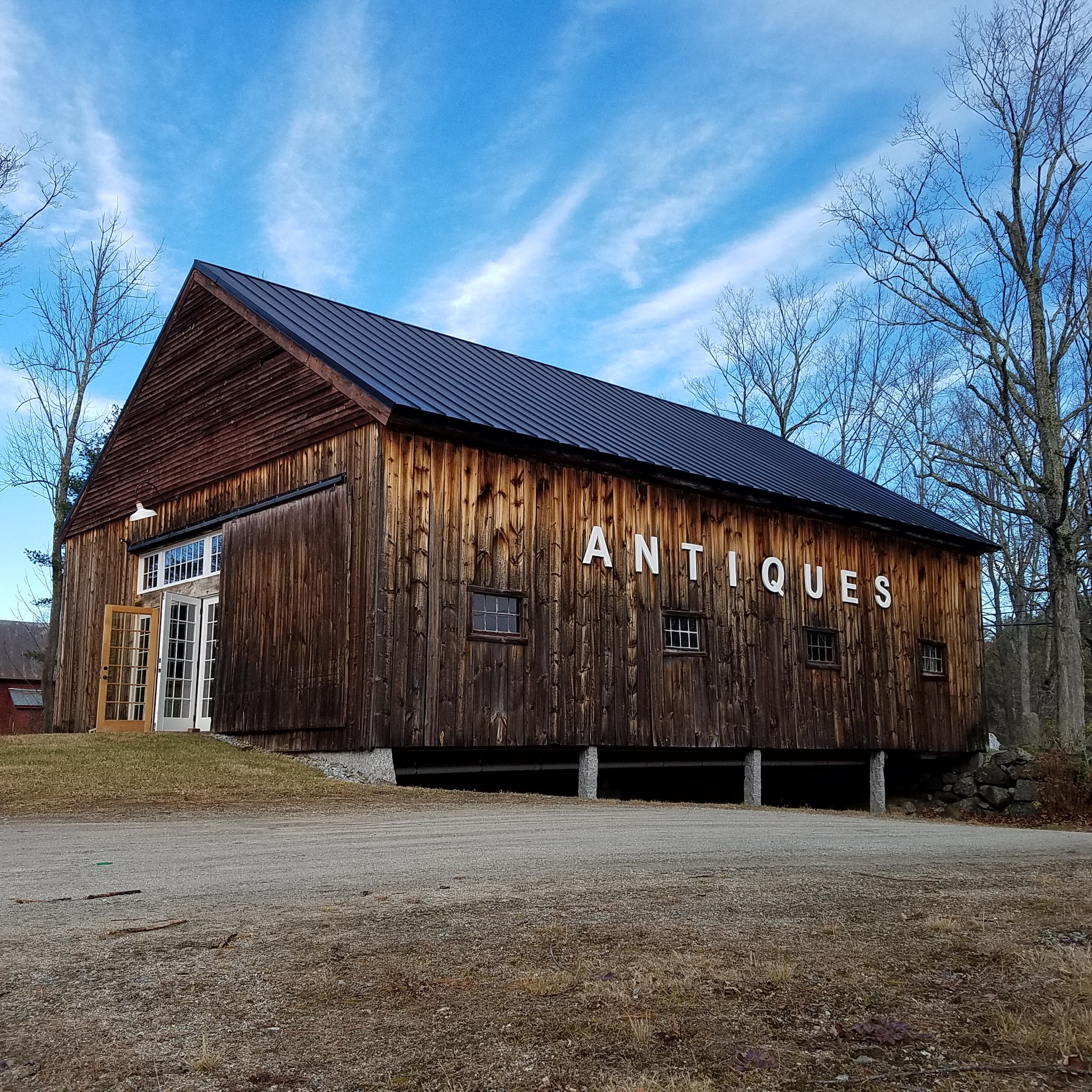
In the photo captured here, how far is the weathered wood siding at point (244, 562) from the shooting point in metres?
13.1

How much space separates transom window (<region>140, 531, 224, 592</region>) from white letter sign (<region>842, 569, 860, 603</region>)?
10.7m

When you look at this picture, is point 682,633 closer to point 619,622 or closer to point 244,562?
point 619,622

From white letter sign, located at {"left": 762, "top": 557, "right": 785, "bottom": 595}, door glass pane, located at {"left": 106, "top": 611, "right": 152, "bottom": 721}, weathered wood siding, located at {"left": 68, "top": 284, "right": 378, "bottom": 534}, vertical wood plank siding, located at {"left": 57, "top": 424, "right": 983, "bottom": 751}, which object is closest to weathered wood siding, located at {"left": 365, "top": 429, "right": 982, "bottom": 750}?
vertical wood plank siding, located at {"left": 57, "top": 424, "right": 983, "bottom": 751}

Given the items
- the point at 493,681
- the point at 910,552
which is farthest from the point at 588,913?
the point at 910,552

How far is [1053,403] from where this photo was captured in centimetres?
2164

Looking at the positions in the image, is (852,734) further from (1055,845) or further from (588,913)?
(588,913)

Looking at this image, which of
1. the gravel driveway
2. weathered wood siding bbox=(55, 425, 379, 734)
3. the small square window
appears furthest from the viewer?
the small square window

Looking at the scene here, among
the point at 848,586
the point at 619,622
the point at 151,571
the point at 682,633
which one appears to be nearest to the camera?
the point at 619,622

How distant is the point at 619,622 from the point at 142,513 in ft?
28.6

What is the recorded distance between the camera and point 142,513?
18469 millimetres

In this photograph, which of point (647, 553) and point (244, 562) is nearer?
point (244, 562)

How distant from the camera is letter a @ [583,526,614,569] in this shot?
15164mm

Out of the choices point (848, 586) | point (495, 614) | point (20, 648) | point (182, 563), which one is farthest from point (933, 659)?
point (20, 648)

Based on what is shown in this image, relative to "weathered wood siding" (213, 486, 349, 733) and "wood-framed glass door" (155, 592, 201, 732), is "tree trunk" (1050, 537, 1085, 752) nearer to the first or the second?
"weathered wood siding" (213, 486, 349, 733)
